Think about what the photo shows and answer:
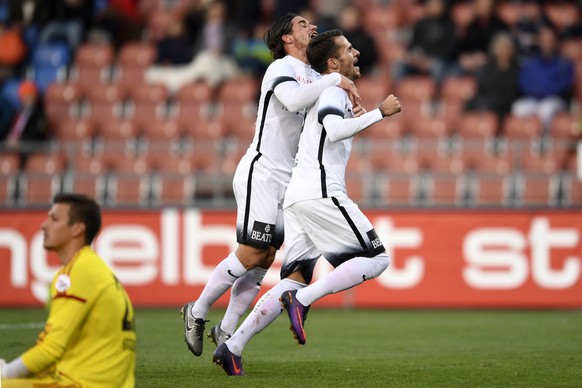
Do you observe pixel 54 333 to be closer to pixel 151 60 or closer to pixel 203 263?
pixel 203 263

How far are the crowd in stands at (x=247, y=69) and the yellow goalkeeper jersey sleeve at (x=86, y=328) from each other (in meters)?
9.71

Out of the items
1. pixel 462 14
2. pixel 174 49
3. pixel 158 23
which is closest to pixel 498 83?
pixel 462 14

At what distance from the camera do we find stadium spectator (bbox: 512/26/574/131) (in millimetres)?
16391

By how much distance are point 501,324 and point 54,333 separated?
24.6 feet

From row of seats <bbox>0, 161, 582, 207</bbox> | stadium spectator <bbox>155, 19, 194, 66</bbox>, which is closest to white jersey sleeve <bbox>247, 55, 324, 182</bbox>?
row of seats <bbox>0, 161, 582, 207</bbox>

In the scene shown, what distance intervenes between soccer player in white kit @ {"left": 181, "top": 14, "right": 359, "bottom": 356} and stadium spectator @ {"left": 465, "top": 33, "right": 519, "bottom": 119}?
29.1 ft

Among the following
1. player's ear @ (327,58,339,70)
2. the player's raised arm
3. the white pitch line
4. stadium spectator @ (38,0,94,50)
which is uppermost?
stadium spectator @ (38,0,94,50)

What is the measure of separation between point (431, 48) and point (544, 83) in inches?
77.4

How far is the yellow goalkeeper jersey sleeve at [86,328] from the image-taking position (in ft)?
16.6

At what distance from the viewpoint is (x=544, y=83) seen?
1647 centimetres

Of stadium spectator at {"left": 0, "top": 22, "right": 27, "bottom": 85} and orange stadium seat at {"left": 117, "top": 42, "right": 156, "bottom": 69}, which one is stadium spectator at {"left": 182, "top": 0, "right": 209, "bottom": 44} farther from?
stadium spectator at {"left": 0, "top": 22, "right": 27, "bottom": 85}

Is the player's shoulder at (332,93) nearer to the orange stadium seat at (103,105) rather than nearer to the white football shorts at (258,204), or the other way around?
the white football shorts at (258,204)

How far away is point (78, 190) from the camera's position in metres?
15.0

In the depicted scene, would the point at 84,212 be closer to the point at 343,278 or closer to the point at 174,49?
the point at 343,278
